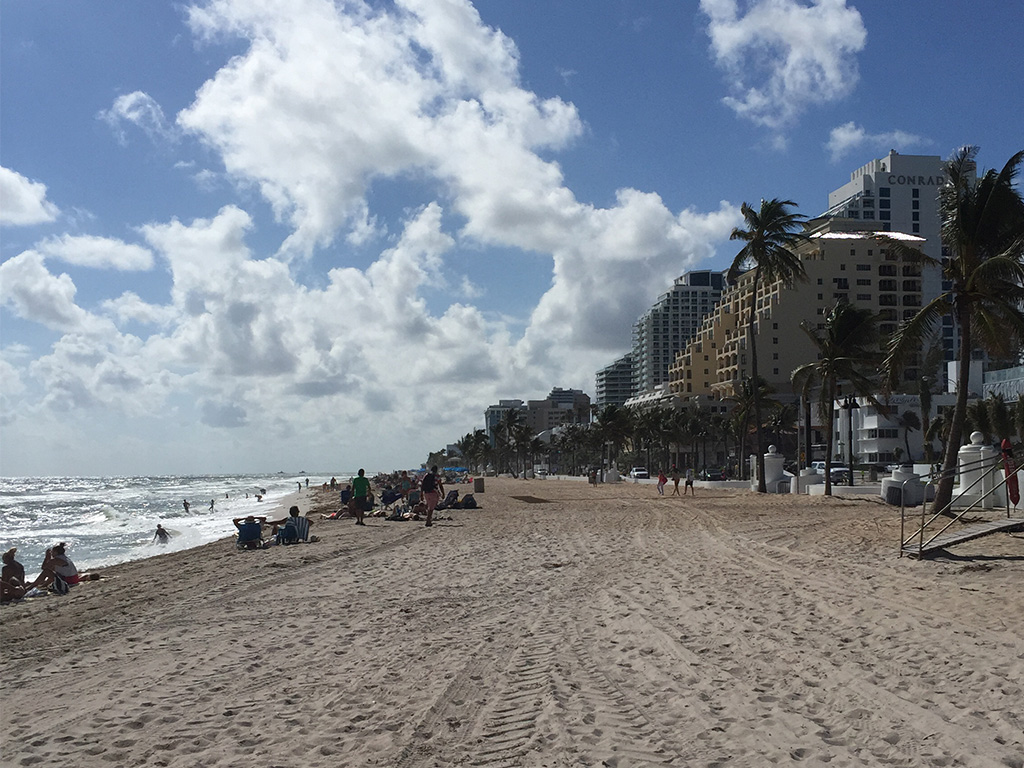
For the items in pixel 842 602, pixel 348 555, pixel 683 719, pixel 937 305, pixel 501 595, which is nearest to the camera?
pixel 683 719

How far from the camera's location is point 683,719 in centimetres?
514

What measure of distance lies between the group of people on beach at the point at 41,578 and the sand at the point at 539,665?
4.08ft

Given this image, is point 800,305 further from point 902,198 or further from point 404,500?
point 404,500

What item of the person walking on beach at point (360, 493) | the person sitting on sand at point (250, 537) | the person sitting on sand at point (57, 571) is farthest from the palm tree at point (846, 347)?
the person sitting on sand at point (57, 571)

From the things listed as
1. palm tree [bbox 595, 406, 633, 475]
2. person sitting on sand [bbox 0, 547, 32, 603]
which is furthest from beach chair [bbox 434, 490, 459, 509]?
palm tree [bbox 595, 406, 633, 475]

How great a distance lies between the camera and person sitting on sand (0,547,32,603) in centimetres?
1306

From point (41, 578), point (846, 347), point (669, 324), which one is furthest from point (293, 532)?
point (669, 324)

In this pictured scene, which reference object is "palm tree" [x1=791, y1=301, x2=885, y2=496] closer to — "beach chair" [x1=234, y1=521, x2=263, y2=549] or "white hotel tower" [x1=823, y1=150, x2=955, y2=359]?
"beach chair" [x1=234, y1=521, x2=263, y2=549]

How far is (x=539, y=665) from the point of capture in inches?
255

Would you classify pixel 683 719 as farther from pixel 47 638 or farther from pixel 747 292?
pixel 747 292

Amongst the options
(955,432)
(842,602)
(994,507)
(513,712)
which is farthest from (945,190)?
(513,712)

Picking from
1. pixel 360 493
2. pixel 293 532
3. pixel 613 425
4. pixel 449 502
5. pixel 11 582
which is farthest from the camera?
pixel 613 425

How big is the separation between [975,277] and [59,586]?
18281 millimetres

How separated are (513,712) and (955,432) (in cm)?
1492
